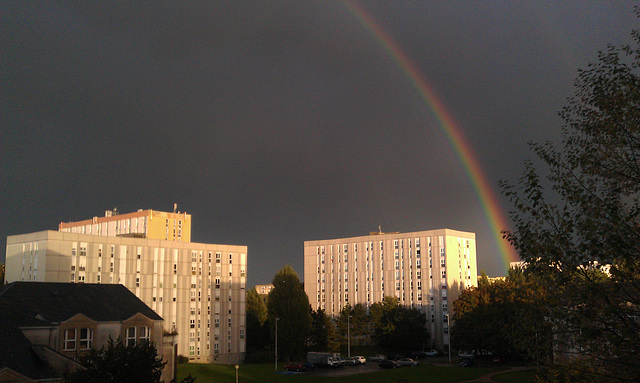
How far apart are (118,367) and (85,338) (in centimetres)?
1515

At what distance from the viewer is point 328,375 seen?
251 feet

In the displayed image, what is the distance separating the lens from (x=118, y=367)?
3341cm

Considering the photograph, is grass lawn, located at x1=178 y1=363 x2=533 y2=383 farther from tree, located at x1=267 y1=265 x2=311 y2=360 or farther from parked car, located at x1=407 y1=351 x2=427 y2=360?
parked car, located at x1=407 y1=351 x2=427 y2=360

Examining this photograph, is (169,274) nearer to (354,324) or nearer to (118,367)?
(354,324)

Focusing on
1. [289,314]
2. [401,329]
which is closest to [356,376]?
[289,314]

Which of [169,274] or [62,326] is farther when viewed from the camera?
[169,274]

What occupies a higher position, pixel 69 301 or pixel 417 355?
pixel 69 301

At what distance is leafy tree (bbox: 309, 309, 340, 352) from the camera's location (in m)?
116

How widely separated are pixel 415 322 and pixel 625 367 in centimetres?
10473

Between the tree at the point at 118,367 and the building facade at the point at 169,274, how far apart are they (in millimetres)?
53384

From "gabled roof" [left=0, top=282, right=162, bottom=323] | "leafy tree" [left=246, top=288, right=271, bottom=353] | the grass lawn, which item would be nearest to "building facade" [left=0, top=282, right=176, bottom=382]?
"gabled roof" [left=0, top=282, right=162, bottom=323]

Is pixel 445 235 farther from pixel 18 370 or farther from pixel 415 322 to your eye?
pixel 18 370

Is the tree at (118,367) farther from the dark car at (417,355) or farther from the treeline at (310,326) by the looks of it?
the dark car at (417,355)

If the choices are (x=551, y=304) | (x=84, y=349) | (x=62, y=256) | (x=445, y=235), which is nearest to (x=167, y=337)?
(x=84, y=349)
